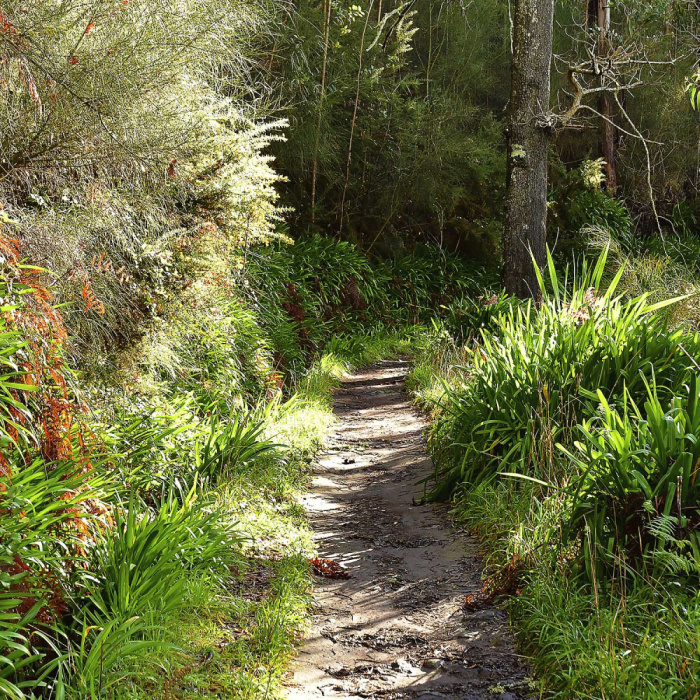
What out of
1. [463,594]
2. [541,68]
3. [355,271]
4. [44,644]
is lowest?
[463,594]

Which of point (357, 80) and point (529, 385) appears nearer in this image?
point (529, 385)

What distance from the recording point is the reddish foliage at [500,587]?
3.36 metres

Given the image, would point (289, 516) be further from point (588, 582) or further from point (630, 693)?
point (630, 693)

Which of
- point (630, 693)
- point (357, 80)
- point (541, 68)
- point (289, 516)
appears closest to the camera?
point (630, 693)

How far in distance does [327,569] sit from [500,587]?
37.5 inches

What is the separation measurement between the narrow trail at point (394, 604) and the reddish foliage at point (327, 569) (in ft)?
0.16

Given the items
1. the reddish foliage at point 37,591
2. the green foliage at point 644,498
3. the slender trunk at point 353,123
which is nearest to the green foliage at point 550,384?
the green foliage at point 644,498

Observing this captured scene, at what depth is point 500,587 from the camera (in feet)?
11.2

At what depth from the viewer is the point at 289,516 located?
4430 millimetres

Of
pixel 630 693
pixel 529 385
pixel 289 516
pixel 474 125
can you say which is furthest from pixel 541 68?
pixel 474 125

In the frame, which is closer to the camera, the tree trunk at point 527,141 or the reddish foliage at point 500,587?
the reddish foliage at point 500,587

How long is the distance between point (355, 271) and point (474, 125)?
5.50 m

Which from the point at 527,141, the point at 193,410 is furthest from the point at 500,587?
the point at 527,141

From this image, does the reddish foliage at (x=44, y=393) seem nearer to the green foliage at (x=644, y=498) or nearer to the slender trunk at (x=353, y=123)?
the green foliage at (x=644, y=498)
